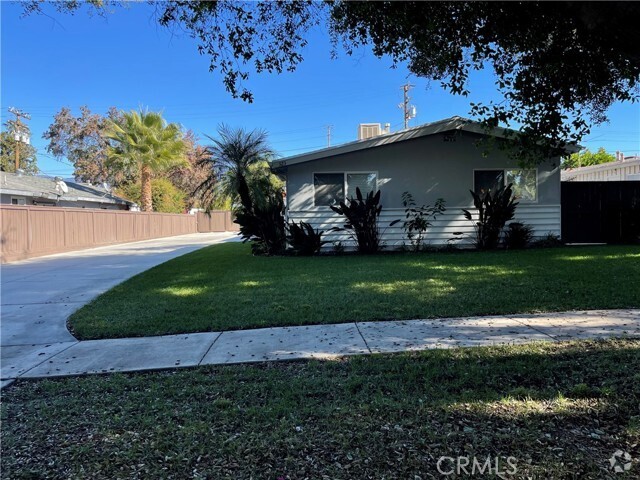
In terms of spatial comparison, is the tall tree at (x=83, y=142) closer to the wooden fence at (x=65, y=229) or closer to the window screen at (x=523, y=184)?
the wooden fence at (x=65, y=229)

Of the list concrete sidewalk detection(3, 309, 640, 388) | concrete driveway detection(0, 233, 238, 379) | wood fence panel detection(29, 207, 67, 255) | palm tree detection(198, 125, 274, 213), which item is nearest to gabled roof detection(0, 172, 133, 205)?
wood fence panel detection(29, 207, 67, 255)

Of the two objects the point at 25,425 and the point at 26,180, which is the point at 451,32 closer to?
the point at 25,425

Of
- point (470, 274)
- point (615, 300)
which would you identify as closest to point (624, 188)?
point (470, 274)

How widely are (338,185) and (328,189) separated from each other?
0.33 meters

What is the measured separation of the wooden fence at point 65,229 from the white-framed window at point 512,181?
10.1m

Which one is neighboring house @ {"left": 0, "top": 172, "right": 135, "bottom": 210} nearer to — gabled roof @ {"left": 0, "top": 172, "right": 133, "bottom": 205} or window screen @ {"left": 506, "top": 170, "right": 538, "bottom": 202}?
gabled roof @ {"left": 0, "top": 172, "right": 133, "bottom": 205}

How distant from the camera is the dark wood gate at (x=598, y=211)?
1306cm

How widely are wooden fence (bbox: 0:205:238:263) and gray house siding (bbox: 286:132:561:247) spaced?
18.6ft

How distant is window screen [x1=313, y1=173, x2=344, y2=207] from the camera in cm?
1289

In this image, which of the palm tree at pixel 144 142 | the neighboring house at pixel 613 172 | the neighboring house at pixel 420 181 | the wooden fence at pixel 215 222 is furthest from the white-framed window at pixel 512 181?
the wooden fence at pixel 215 222

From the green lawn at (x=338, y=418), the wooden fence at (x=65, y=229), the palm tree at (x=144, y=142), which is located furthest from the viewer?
the palm tree at (x=144, y=142)

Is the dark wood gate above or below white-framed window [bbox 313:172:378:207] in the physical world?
below

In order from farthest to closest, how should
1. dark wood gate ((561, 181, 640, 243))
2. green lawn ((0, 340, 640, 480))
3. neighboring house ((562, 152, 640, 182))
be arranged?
1. neighboring house ((562, 152, 640, 182))
2. dark wood gate ((561, 181, 640, 243))
3. green lawn ((0, 340, 640, 480))

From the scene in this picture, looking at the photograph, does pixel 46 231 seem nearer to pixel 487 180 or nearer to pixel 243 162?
pixel 243 162
